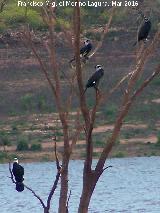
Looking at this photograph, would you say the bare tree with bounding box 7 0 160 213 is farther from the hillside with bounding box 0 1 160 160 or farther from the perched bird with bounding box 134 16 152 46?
the hillside with bounding box 0 1 160 160

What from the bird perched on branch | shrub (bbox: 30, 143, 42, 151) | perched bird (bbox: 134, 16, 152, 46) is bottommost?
shrub (bbox: 30, 143, 42, 151)

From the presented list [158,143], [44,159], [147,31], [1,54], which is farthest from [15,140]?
[147,31]

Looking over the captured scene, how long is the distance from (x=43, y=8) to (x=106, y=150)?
1.63 metres

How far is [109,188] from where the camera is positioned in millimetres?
39250

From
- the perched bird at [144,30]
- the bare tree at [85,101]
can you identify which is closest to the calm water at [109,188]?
the perched bird at [144,30]

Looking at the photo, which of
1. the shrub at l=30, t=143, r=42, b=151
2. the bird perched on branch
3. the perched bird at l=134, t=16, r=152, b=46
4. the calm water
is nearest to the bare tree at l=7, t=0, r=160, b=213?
the bird perched on branch

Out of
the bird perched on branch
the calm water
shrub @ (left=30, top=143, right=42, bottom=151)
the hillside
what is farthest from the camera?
the hillside

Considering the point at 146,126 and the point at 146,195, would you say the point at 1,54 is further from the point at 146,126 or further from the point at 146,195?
the point at 146,195

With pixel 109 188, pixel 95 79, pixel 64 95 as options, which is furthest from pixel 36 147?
pixel 95 79

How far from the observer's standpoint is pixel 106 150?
12.2 meters

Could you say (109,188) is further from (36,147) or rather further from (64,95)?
(64,95)

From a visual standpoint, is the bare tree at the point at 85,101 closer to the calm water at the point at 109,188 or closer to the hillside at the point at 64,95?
the calm water at the point at 109,188

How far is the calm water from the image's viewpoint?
102 ft

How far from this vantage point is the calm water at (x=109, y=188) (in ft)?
102
